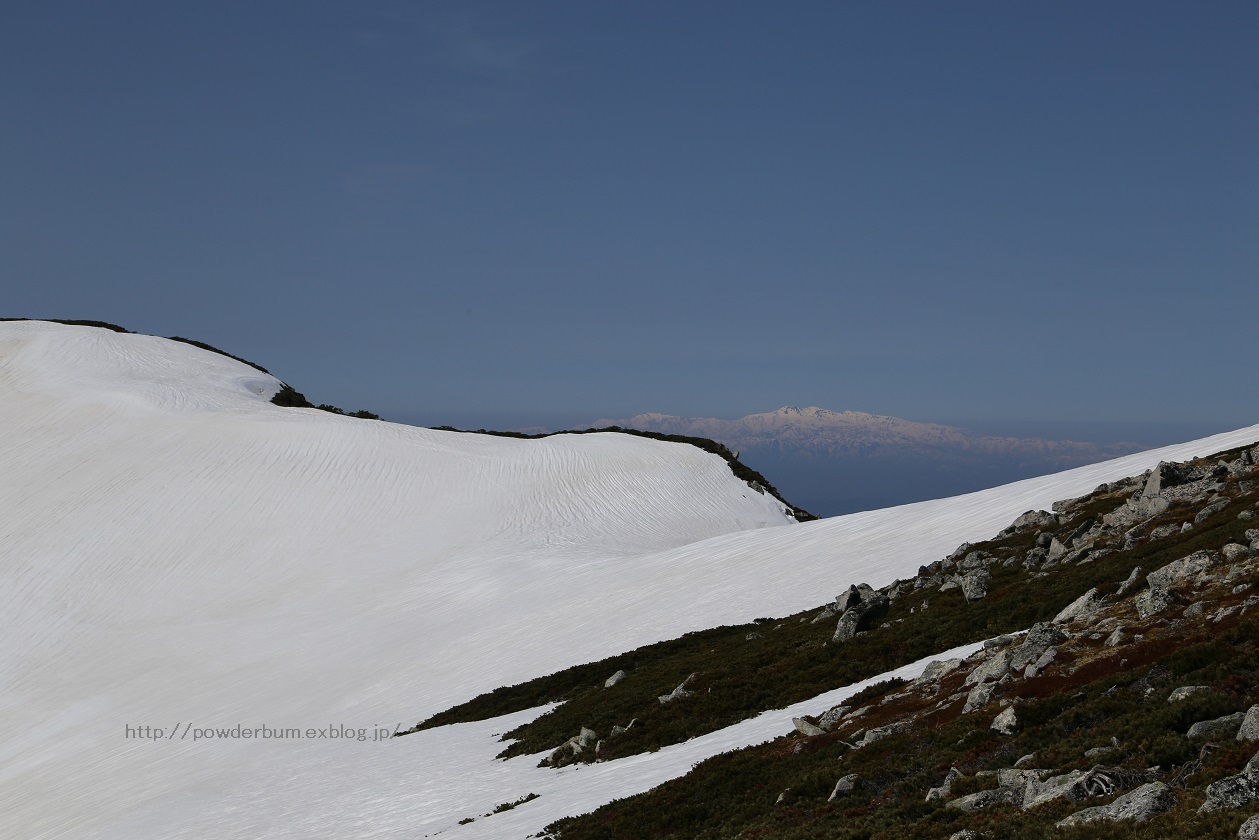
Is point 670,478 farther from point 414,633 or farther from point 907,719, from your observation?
point 907,719

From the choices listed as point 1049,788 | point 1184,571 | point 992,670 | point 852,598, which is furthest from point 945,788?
point 852,598

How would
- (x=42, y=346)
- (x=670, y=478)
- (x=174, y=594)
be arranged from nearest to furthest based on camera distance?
(x=174, y=594) → (x=670, y=478) → (x=42, y=346)

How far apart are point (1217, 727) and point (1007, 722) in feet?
13.2

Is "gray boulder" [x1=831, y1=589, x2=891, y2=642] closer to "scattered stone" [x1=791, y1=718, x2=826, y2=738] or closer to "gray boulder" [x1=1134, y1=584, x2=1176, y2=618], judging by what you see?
"scattered stone" [x1=791, y1=718, x2=826, y2=738]

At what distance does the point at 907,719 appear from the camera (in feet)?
68.2

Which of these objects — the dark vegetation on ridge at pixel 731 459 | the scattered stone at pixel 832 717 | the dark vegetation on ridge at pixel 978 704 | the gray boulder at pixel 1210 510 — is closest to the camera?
the dark vegetation on ridge at pixel 978 704

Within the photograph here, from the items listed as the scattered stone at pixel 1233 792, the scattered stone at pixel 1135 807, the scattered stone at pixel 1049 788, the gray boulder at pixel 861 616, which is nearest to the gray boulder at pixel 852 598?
the gray boulder at pixel 861 616

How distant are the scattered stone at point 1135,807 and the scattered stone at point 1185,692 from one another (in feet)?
10.5

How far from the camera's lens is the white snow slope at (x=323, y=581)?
112 feet

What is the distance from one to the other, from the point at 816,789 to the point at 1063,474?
4219cm

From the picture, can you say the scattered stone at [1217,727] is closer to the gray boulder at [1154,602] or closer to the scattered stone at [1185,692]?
the scattered stone at [1185,692]

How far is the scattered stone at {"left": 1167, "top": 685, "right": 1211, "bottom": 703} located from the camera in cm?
1515

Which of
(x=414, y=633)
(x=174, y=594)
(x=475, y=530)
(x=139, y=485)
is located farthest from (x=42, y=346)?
(x=414, y=633)

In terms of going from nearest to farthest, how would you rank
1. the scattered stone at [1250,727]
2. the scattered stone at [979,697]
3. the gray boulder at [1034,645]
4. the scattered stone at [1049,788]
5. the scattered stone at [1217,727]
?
the scattered stone at [1250,727] → the scattered stone at [1049,788] → the scattered stone at [1217,727] → the scattered stone at [979,697] → the gray boulder at [1034,645]
